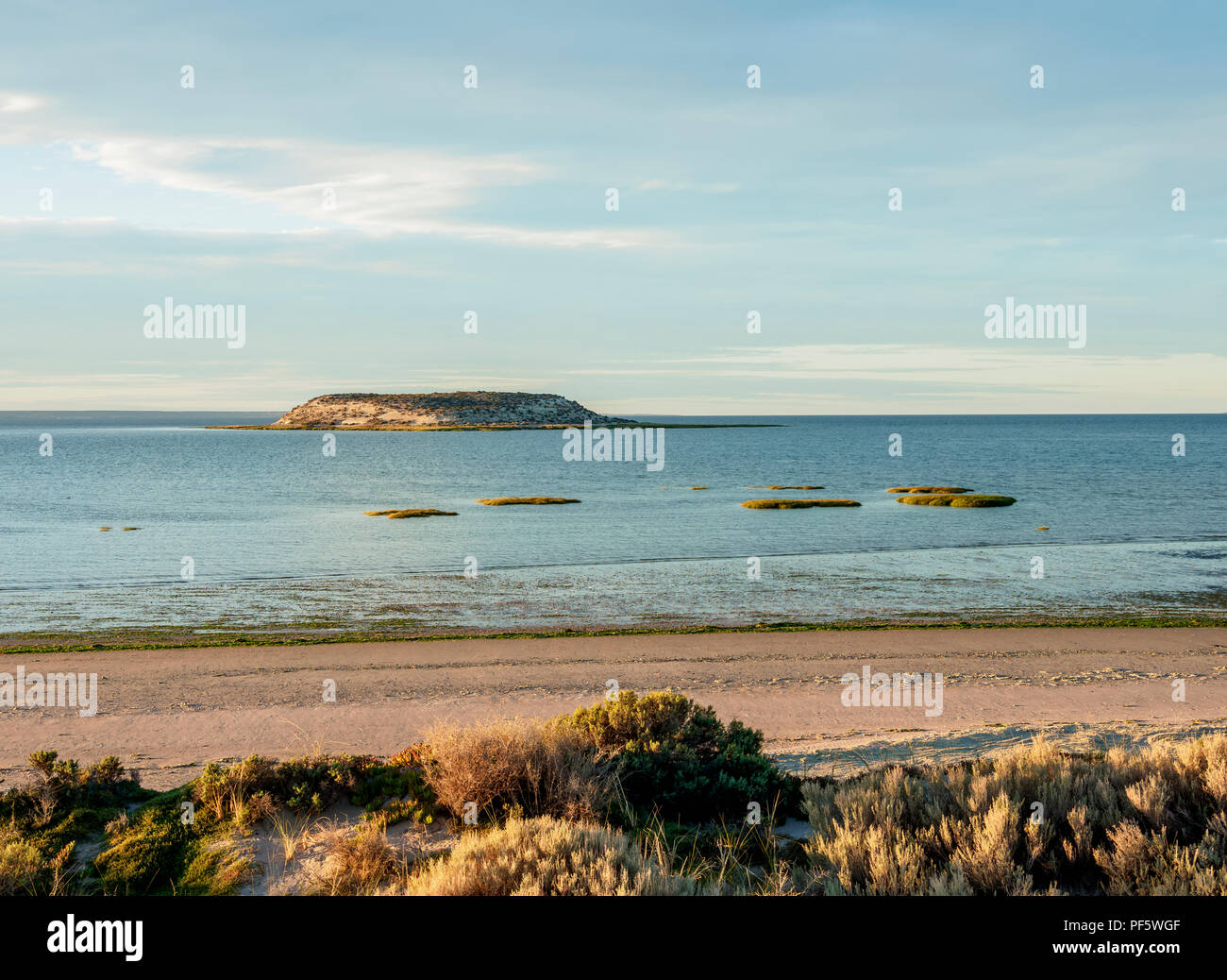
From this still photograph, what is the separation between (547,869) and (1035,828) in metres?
3.82

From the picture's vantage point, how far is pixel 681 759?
9.50 meters

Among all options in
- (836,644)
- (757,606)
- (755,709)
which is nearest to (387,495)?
(757,606)

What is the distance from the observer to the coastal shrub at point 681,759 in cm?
902

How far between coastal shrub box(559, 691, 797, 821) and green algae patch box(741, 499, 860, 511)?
53.9 meters

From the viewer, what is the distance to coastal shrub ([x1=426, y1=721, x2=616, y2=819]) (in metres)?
8.25

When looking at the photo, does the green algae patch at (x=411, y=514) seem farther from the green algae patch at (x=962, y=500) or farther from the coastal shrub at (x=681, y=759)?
the coastal shrub at (x=681, y=759)

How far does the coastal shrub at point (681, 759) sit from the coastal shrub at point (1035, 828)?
91 cm

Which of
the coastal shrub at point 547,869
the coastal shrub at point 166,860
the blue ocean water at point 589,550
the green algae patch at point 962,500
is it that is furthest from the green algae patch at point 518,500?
the coastal shrub at point 547,869

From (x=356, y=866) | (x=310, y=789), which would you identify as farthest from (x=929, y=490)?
(x=356, y=866)

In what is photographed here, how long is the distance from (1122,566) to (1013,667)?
22806 millimetres

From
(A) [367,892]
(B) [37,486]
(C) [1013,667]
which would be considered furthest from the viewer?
(B) [37,486]

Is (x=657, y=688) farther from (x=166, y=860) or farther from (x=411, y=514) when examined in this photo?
(x=411, y=514)
